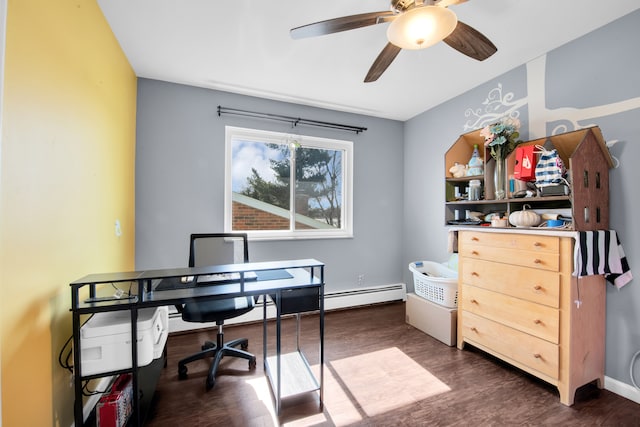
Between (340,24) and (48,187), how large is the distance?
5.40ft

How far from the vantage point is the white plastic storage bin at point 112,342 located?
49.9 inches

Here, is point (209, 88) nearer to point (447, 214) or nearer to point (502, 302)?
point (447, 214)

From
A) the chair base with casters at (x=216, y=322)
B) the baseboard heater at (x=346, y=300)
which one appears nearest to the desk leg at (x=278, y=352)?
the chair base with casters at (x=216, y=322)

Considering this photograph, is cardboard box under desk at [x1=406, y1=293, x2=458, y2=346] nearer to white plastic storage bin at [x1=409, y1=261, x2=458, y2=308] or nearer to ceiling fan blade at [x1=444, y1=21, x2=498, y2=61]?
white plastic storage bin at [x1=409, y1=261, x2=458, y2=308]

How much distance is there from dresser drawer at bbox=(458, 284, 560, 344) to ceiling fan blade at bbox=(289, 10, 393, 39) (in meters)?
2.11

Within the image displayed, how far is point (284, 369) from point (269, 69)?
2.57 meters

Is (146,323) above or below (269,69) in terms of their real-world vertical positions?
below

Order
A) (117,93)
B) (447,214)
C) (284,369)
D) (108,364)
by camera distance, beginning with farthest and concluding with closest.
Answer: (447,214) < (117,93) < (284,369) < (108,364)

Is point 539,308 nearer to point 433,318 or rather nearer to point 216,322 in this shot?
point 433,318

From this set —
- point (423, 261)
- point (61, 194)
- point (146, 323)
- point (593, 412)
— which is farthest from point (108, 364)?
point (423, 261)

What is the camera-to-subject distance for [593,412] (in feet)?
5.45

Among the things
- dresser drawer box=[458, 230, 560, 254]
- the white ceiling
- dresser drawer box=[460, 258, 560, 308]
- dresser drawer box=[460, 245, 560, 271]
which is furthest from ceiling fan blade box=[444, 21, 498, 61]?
dresser drawer box=[460, 258, 560, 308]

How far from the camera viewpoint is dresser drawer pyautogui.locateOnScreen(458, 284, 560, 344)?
1.79 metres

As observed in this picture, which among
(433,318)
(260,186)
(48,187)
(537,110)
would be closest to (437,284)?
(433,318)
